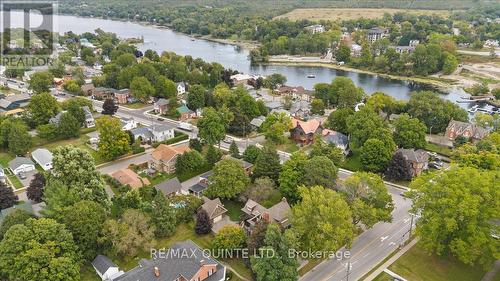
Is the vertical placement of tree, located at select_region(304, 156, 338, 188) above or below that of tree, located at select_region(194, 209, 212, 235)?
above

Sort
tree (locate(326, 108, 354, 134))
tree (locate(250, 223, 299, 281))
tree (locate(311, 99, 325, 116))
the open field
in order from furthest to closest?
1. the open field
2. tree (locate(311, 99, 325, 116))
3. tree (locate(326, 108, 354, 134))
4. tree (locate(250, 223, 299, 281))

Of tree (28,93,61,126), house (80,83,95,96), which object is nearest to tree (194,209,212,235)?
tree (28,93,61,126)

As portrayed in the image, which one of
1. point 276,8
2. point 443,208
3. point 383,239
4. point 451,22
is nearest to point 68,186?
point 383,239

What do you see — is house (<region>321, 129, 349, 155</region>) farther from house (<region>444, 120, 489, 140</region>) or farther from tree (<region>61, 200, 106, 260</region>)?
tree (<region>61, 200, 106, 260</region>)

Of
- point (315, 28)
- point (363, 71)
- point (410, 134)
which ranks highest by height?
point (315, 28)

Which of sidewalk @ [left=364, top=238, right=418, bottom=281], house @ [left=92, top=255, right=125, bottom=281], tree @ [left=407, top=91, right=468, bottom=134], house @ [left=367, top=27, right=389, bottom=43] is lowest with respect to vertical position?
house @ [left=92, top=255, right=125, bottom=281]

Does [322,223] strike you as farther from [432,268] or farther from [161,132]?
[161,132]

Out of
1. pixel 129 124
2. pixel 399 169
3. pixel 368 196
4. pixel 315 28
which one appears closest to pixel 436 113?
pixel 399 169
